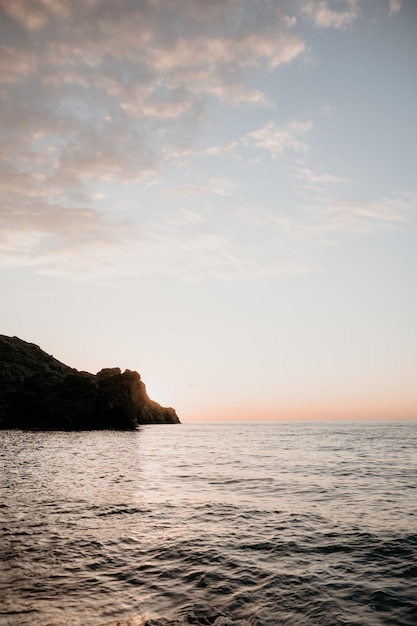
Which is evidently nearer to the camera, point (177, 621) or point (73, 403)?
point (177, 621)

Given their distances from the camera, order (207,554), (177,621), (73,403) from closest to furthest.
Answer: (177,621) → (207,554) → (73,403)

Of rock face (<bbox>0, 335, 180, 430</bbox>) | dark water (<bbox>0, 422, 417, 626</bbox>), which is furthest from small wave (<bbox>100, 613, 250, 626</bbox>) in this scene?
rock face (<bbox>0, 335, 180, 430</bbox>)

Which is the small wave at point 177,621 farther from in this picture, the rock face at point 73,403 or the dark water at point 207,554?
the rock face at point 73,403

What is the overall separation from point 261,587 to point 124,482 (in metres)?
15.3

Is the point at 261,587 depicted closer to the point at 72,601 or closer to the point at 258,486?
the point at 72,601

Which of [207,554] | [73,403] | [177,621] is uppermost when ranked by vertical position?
[73,403]

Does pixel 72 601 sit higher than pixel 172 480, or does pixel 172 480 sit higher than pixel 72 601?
pixel 72 601

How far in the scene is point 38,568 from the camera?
909 cm

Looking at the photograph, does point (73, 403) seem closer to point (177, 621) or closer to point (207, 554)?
point (207, 554)

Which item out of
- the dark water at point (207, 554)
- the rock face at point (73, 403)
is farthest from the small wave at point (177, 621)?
the rock face at point (73, 403)

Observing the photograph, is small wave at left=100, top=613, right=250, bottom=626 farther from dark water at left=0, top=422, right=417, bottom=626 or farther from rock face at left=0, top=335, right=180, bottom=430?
rock face at left=0, top=335, right=180, bottom=430

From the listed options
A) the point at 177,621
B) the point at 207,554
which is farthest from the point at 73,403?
the point at 177,621

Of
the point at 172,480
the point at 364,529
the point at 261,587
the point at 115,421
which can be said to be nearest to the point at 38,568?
the point at 261,587

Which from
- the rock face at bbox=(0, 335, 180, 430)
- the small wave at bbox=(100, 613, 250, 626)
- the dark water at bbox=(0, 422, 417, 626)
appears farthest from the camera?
the rock face at bbox=(0, 335, 180, 430)
